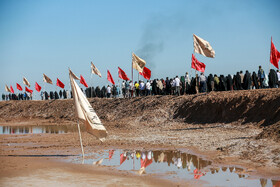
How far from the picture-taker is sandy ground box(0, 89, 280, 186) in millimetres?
10805

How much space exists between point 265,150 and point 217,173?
276 cm

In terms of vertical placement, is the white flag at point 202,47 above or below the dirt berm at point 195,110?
above

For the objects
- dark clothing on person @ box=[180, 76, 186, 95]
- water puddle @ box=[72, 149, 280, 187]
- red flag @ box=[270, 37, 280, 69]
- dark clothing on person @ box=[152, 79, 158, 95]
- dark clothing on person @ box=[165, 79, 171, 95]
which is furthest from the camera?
dark clothing on person @ box=[152, 79, 158, 95]

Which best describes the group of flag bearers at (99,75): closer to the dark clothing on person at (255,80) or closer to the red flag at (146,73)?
the red flag at (146,73)

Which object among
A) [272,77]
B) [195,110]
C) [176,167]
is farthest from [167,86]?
[176,167]

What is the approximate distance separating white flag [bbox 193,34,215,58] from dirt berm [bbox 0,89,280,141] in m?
3.51

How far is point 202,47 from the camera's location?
2441cm

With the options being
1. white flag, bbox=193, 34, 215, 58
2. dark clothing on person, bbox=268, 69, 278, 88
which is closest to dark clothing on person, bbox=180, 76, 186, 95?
white flag, bbox=193, 34, 215, 58

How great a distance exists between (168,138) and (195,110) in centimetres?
858

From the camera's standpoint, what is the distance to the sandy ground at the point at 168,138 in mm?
10805

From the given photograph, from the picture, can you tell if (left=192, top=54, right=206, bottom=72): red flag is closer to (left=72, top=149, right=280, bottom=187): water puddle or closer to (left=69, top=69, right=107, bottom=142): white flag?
(left=72, top=149, right=280, bottom=187): water puddle

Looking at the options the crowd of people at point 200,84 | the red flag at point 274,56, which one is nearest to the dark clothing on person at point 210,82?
the crowd of people at point 200,84

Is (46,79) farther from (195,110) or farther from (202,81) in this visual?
(195,110)

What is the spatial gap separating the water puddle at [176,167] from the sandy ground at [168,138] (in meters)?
0.51
